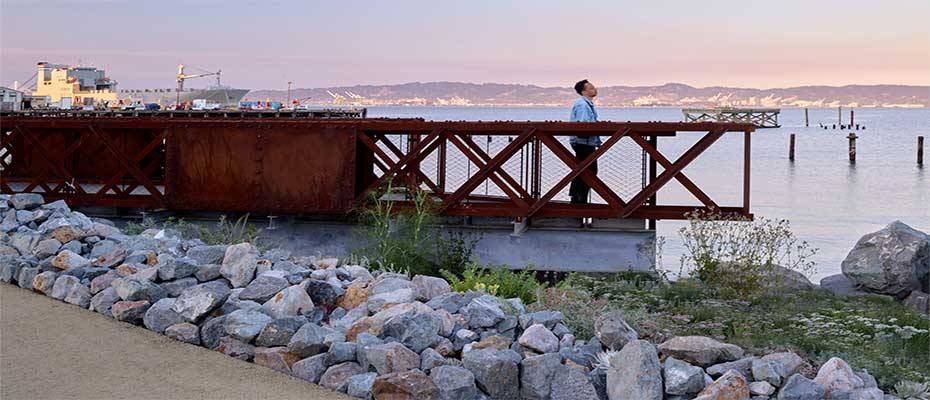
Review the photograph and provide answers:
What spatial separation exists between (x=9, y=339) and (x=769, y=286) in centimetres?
817

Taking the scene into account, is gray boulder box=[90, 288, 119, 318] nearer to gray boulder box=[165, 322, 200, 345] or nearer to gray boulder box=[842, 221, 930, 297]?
gray boulder box=[165, 322, 200, 345]

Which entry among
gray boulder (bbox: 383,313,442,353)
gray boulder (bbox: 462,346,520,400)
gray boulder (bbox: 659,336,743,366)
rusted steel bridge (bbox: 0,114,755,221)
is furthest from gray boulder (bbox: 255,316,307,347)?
rusted steel bridge (bbox: 0,114,755,221)

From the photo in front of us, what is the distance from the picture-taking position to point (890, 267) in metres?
16.5

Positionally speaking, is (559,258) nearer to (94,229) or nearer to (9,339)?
(94,229)

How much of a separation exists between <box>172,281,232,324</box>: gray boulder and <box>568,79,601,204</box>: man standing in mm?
8418

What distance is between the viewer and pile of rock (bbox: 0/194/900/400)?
22.9 ft

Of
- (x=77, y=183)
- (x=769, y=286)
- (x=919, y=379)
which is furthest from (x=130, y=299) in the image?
(x=77, y=183)

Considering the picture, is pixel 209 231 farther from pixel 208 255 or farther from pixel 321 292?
pixel 321 292

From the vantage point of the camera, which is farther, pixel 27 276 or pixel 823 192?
pixel 823 192

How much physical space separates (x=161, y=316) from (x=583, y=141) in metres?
9.03

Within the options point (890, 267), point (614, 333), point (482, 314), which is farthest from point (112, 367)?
point (890, 267)

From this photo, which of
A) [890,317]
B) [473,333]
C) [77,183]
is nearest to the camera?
[473,333]

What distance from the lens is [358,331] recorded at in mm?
7812

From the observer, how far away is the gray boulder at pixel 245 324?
315 inches
